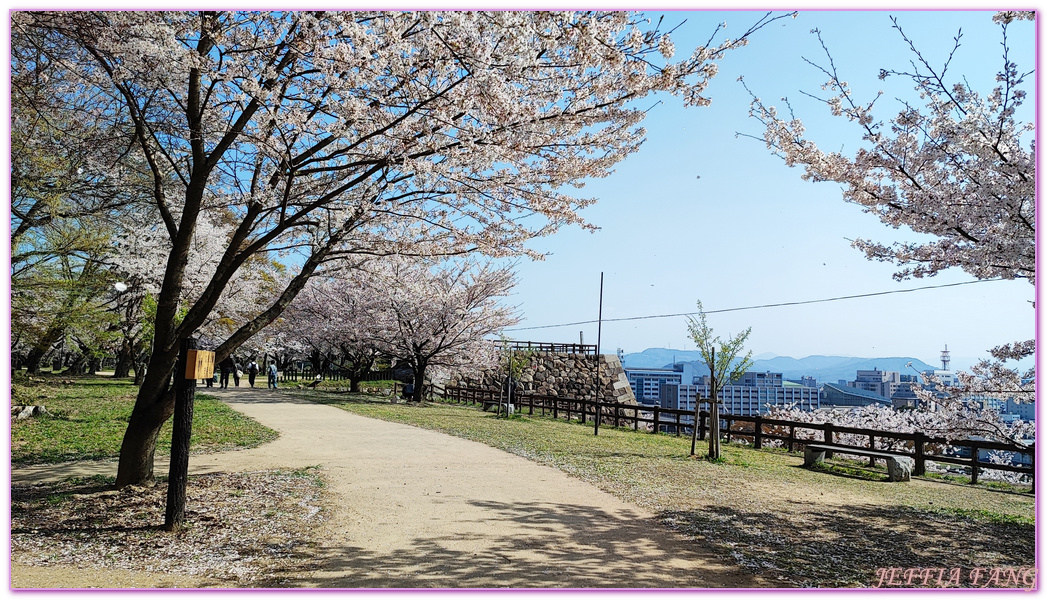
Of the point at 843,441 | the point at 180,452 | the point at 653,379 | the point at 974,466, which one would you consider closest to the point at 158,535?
the point at 180,452

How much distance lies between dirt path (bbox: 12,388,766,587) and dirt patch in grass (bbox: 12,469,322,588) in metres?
0.26

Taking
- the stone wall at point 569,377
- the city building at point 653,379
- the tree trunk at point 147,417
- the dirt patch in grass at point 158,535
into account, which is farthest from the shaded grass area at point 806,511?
the city building at point 653,379

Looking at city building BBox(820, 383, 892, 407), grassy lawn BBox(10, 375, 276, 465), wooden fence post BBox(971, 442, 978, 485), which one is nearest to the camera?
grassy lawn BBox(10, 375, 276, 465)

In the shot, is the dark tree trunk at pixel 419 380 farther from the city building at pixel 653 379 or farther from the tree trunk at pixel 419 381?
the city building at pixel 653 379

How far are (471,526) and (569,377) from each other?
90.6 ft

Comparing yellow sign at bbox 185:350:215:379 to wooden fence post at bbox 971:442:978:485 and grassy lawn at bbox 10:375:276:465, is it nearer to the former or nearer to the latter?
grassy lawn at bbox 10:375:276:465

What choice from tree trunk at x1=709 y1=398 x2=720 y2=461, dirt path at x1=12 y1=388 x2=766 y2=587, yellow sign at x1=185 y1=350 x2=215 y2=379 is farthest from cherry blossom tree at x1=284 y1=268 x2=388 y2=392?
yellow sign at x1=185 y1=350 x2=215 y2=379

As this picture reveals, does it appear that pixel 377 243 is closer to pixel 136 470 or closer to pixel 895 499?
pixel 136 470

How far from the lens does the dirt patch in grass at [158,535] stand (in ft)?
11.8

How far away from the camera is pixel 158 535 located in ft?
14.3

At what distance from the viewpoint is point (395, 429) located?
11.9 metres

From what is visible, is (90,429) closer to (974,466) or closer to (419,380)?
(419,380)

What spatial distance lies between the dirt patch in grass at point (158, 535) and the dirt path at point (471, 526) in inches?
10.2

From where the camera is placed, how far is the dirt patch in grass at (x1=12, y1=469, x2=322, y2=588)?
3.61m
